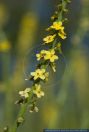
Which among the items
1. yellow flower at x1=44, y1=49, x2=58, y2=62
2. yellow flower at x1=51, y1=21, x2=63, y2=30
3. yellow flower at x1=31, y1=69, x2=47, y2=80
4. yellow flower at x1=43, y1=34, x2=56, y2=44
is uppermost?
yellow flower at x1=51, y1=21, x2=63, y2=30

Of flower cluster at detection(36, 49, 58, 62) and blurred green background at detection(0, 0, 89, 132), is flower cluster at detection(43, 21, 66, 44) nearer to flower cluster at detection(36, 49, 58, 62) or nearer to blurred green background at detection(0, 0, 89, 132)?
flower cluster at detection(36, 49, 58, 62)

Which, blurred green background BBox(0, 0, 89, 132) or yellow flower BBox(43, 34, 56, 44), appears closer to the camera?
yellow flower BBox(43, 34, 56, 44)

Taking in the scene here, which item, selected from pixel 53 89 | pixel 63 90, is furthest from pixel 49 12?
pixel 63 90

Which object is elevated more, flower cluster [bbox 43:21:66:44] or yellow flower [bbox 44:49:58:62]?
flower cluster [bbox 43:21:66:44]

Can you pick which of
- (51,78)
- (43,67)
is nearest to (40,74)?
(43,67)

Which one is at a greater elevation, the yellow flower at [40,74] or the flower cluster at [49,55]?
the flower cluster at [49,55]

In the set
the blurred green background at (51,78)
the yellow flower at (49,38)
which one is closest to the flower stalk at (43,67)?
the yellow flower at (49,38)

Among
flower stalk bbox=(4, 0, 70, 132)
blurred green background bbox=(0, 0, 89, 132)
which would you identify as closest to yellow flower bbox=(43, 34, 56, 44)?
flower stalk bbox=(4, 0, 70, 132)

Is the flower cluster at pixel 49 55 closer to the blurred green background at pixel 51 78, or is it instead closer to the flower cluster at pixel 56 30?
the flower cluster at pixel 56 30

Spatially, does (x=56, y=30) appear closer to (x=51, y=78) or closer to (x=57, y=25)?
(x=57, y=25)

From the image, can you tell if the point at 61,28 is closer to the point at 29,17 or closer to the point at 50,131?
the point at 50,131
